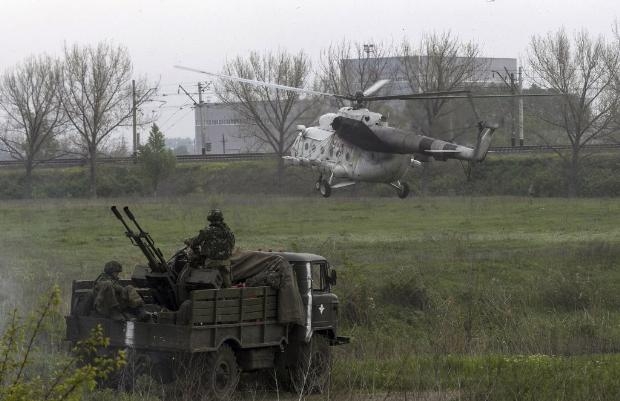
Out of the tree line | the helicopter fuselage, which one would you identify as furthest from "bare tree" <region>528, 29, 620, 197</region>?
the helicopter fuselage

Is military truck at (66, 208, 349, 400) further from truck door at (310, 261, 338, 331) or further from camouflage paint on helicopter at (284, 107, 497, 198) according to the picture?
camouflage paint on helicopter at (284, 107, 497, 198)

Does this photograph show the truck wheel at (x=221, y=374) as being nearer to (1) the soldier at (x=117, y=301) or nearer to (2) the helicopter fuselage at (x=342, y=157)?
(1) the soldier at (x=117, y=301)

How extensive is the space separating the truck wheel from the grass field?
225 centimetres

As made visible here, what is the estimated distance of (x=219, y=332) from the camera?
53.2 feet

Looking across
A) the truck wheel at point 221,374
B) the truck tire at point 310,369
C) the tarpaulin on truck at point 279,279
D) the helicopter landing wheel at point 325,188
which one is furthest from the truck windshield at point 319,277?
the helicopter landing wheel at point 325,188

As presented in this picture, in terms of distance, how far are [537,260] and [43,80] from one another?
27.8 metres

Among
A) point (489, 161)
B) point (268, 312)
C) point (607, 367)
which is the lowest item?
point (607, 367)

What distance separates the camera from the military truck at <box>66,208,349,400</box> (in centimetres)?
1580

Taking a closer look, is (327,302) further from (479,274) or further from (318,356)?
(479,274)

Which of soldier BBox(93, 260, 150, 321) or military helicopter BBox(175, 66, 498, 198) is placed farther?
military helicopter BBox(175, 66, 498, 198)

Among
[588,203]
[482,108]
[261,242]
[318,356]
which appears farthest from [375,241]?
[482,108]

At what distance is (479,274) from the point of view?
32375 millimetres

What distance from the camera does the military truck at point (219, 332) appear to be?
15.8 m

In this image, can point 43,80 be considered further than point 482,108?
No
